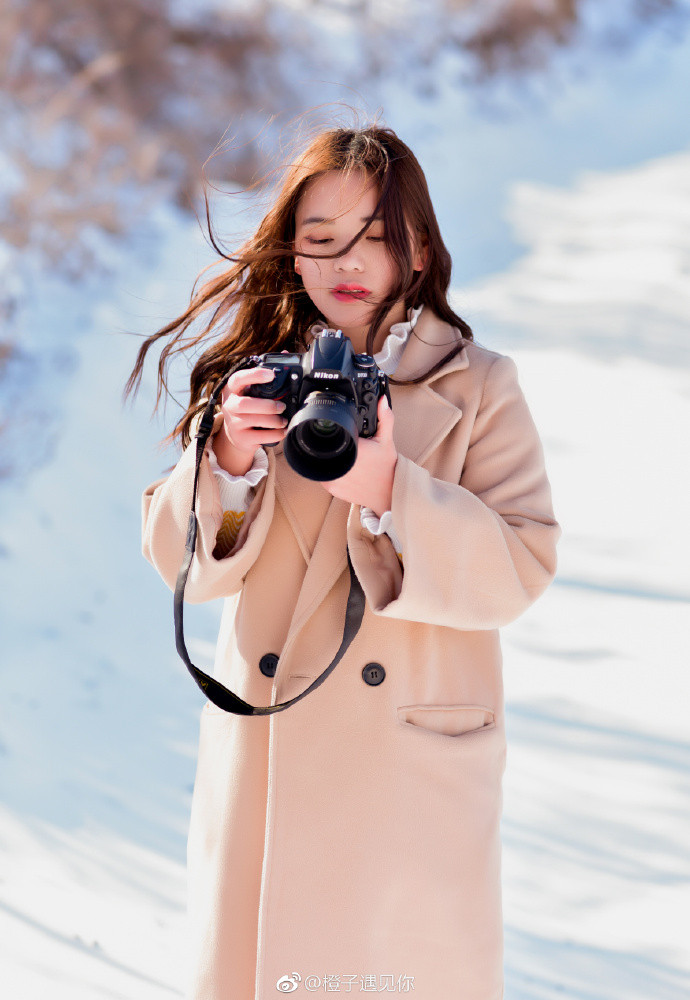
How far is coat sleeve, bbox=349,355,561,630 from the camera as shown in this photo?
85 centimetres

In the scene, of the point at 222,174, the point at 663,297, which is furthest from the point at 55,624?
the point at 663,297

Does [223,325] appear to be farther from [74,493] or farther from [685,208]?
[685,208]

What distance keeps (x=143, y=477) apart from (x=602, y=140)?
177 cm

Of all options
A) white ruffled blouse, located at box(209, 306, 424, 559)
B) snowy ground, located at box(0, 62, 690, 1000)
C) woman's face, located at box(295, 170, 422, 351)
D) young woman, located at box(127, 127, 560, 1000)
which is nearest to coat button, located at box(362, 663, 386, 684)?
young woman, located at box(127, 127, 560, 1000)

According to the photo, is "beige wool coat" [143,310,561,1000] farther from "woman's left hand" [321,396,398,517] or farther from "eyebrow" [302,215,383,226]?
"eyebrow" [302,215,383,226]

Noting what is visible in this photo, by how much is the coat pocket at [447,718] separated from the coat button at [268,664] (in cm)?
13

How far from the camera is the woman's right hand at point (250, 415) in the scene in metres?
0.86

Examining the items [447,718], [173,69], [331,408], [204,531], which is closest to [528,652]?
[447,718]

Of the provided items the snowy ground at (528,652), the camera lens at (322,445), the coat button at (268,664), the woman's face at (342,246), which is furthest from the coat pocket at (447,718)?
the snowy ground at (528,652)

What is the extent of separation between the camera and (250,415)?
2.85ft

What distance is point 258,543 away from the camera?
0.95 m

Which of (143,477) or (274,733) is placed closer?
(274,733)

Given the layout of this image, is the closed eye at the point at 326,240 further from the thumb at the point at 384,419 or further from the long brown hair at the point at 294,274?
the thumb at the point at 384,419

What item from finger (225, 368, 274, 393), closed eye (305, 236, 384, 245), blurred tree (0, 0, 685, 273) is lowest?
finger (225, 368, 274, 393)
